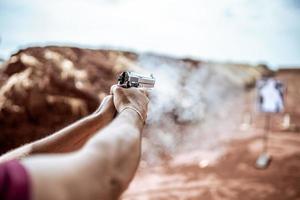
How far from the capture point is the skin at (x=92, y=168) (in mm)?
594

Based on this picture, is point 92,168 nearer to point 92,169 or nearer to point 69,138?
point 92,169

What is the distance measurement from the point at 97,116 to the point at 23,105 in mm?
6219

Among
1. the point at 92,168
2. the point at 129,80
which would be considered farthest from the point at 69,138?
the point at 92,168

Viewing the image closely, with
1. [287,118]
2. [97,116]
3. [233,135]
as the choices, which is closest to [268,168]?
[233,135]

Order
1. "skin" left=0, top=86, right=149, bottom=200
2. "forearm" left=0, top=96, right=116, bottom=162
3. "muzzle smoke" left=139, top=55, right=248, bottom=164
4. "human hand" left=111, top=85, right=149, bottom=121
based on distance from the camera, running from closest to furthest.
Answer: "skin" left=0, top=86, right=149, bottom=200 → "human hand" left=111, top=85, right=149, bottom=121 → "forearm" left=0, top=96, right=116, bottom=162 → "muzzle smoke" left=139, top=55, right=248, bottom=164

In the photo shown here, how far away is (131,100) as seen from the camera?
120cm

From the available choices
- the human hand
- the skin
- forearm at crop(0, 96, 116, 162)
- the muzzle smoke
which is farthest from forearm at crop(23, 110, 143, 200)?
the muzzle smoke

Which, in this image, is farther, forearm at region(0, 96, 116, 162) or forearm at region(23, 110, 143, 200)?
forearm at region(0, 96, 116, 162)

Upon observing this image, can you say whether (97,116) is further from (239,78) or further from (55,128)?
(239,78)

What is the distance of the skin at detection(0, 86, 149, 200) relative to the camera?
594 millimetres

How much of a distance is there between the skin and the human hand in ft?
0.89

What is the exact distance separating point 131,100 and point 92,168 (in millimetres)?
571

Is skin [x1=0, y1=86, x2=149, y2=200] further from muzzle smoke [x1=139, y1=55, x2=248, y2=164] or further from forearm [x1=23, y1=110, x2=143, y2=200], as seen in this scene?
muzzle smoke [x1=139, y1=55, x2=248, y2=164]

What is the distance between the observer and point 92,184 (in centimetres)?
64
